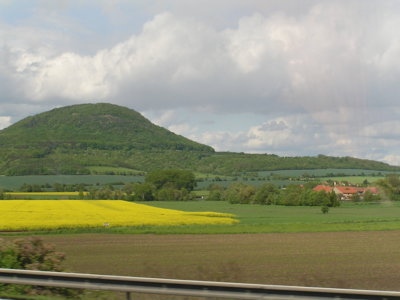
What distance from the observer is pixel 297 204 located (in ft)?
184

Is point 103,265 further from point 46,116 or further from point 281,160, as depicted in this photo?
point 46,116

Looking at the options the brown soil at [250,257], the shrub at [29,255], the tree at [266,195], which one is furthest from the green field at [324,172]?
the shrub at [29,255]

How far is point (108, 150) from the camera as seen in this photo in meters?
134

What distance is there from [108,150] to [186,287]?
420 feet

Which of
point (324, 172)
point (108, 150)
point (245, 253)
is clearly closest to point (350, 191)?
point (324, 172)

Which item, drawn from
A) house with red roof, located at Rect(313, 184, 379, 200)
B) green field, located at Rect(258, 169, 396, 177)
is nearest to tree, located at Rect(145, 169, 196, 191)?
house with red roof, located at Rect(313, 184, 379, 200)

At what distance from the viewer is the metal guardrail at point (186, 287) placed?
725 cm

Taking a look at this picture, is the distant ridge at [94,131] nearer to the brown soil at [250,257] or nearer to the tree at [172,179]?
the tree at [172,179]

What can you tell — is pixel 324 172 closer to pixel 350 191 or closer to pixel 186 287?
pixel 350 191

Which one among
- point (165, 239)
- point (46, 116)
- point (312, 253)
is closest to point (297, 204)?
point (165, 239)

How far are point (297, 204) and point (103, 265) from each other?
1709 inches

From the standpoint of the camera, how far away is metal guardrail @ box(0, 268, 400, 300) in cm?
725

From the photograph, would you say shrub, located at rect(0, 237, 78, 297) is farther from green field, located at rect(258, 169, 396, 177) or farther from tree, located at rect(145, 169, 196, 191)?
green field, located at rect(258, 169, 396, 177)

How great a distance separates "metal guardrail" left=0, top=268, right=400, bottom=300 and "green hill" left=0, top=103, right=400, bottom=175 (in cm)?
7628
